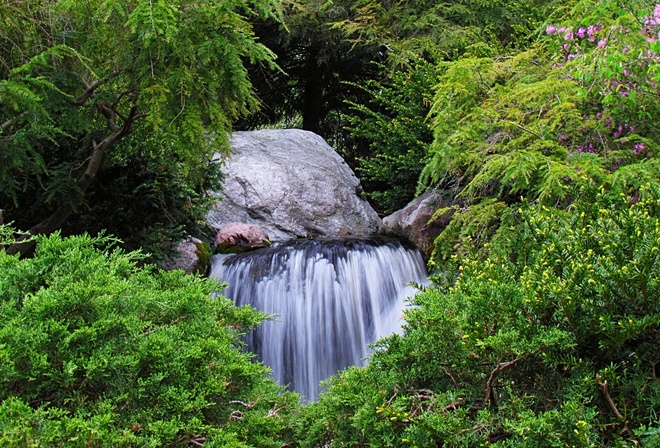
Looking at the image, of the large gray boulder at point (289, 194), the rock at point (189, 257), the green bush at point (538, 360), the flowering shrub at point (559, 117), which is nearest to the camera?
the green bush at point (538, 360)

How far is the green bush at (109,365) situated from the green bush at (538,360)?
0.51 m

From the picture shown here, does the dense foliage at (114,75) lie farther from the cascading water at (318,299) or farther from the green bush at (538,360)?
the green bush at (538,360)

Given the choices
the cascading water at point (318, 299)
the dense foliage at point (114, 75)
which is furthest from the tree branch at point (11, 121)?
the cascading water at point (318, 299)

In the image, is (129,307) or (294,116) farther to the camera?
(294,116)

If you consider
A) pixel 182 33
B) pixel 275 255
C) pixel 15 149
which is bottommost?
pixel 275 255

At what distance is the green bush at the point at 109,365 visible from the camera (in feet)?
6.55

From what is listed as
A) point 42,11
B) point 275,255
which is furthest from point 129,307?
point 275,255

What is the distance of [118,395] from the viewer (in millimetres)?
2141

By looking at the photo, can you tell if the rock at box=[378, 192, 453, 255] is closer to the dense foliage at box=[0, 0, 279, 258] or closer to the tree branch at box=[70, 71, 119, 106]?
the dense foliage at box=[0, 0, 279, 258]

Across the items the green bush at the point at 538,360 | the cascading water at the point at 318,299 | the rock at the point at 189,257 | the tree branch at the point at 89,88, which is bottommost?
the cascading water at the point at 318,299

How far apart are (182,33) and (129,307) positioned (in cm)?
218

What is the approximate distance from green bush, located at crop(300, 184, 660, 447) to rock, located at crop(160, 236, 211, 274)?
3802mm

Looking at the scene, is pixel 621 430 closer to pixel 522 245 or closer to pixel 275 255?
pixel 522 245

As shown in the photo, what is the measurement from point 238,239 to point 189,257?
854mm
